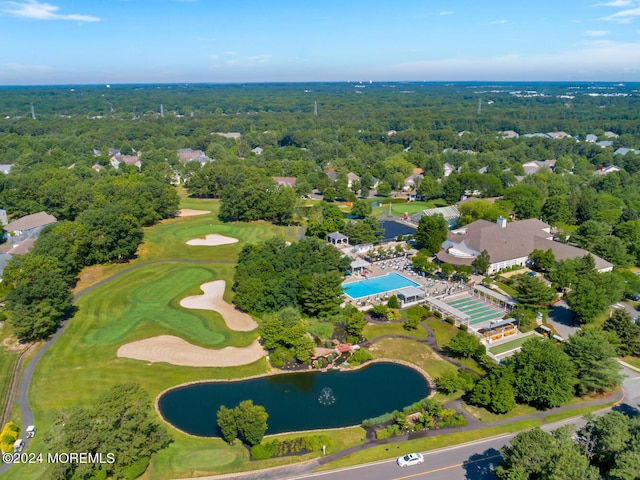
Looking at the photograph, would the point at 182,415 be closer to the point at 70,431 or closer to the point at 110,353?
the point at 70,431

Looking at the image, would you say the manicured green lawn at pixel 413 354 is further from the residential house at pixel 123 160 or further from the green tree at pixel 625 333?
the residential house at pixel 123 160

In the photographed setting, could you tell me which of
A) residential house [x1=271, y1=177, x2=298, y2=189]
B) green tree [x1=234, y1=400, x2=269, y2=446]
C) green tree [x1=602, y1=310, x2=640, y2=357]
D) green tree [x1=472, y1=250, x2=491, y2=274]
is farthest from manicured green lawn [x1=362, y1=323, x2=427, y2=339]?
residential house [x1=271, y1=177, x2=298, y2=189]

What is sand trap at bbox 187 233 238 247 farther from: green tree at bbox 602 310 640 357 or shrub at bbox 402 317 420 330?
green tree at bbox 602 310 640 357

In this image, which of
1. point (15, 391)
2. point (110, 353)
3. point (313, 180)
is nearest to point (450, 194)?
point (313, 180)

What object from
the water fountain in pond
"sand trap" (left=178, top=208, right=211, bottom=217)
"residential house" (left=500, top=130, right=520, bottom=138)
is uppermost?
"residential house" (left=500, top=130, right=520, bottom=138)

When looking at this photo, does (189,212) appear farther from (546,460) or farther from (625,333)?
(546,460)

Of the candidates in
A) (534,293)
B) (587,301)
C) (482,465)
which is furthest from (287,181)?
(482,465)

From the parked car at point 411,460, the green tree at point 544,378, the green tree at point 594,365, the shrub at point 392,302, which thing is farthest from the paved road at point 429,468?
the shrub at point 392,302
